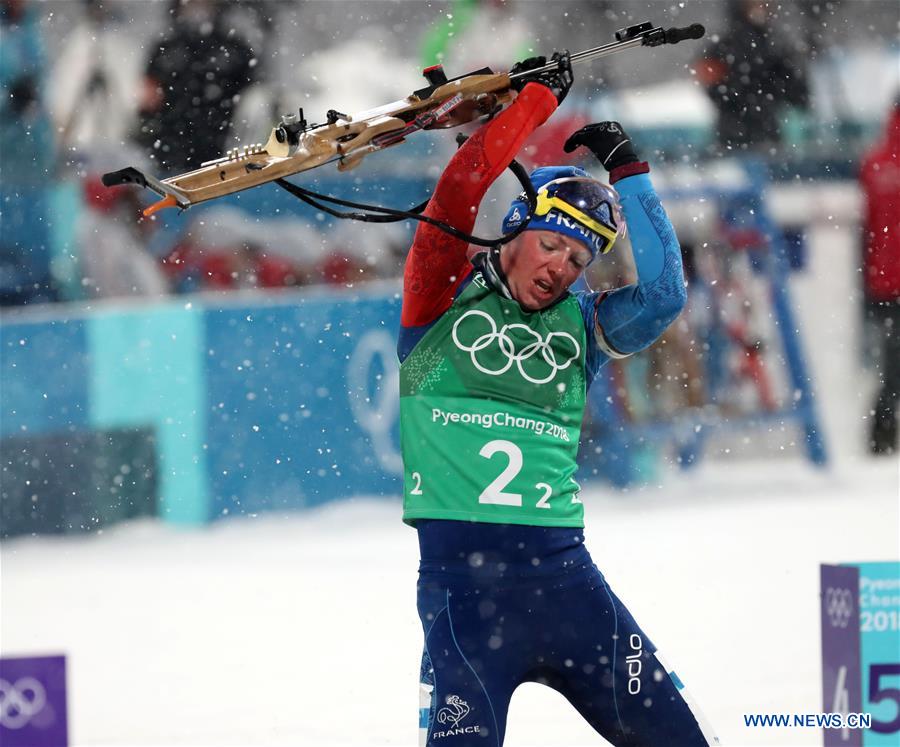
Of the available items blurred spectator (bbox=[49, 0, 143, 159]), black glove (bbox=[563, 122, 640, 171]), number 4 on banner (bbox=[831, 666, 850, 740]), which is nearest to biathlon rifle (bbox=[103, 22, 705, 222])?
black glove (bbox=[563, 122, 640, 171])

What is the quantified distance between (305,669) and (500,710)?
2.58m

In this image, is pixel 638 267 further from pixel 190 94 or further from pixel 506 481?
pixel 190 94

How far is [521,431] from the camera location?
2.54 metres

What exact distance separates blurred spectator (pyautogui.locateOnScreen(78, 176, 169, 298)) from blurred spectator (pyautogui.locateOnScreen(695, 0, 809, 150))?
12.1 ft

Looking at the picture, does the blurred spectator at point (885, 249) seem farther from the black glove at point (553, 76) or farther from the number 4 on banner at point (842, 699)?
the black glove at point (553, 76)

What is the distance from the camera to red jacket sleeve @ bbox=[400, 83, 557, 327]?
2.54 metres

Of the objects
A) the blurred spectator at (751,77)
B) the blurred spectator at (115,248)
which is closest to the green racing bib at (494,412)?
the blurred spectator at (115,248)

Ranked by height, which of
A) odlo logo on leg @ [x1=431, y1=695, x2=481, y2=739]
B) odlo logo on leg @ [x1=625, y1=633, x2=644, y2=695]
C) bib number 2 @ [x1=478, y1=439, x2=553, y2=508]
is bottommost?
odlo logo on leg @ [x1=431, y1=695, x2=481, y2=739]

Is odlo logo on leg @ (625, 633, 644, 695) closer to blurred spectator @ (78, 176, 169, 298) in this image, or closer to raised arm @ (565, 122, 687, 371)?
raised arm @ (565, 122, 687, 371)

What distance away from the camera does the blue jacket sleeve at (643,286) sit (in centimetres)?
260

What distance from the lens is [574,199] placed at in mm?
2594

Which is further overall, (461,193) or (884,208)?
(884,208)

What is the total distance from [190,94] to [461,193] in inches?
223

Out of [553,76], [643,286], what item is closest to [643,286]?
[643,286]
